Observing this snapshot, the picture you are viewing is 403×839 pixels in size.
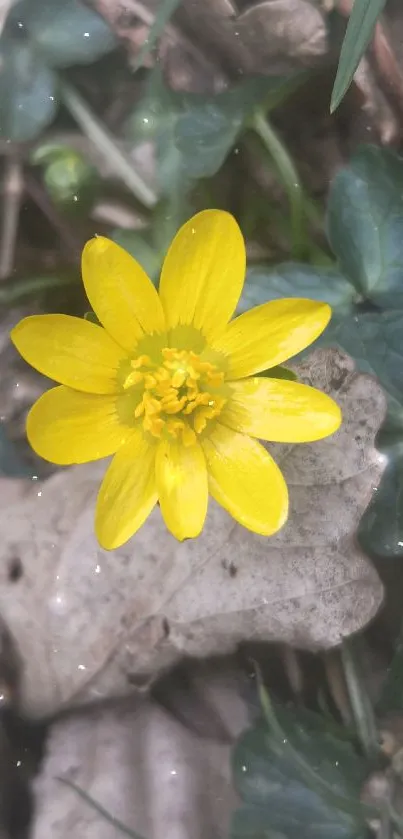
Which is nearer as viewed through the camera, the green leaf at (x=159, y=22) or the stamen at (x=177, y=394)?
the stamen at (x=177, y=394)

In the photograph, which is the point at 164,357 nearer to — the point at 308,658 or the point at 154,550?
the point at 154,550

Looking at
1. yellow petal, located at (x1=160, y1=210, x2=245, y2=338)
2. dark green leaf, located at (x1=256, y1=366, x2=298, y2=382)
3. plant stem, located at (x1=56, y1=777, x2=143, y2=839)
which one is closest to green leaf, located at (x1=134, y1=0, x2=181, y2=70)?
yellow petal, located at (x1=160, y1=210, x2=245, y2=338)

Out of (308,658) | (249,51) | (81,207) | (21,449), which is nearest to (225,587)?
(308,658)

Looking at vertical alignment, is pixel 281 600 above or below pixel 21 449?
below

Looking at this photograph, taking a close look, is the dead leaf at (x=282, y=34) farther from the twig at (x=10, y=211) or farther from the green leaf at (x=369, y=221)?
the twig at (x=10, y=211)

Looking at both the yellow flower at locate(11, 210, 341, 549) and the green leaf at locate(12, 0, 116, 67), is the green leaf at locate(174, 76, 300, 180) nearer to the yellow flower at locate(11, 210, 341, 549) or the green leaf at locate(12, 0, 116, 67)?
the green leaf at locate(12, 0, 116, 67)

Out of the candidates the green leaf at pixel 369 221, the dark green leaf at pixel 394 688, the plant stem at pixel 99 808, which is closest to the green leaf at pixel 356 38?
the green leaf at pixel 369 221

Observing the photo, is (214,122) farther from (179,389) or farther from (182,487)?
(182,487)

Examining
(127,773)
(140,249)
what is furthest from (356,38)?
(127,773)
